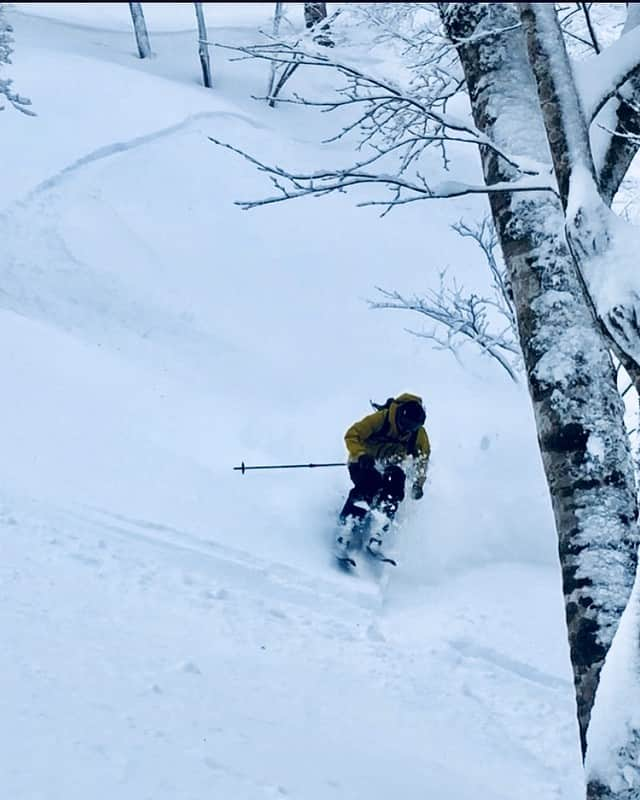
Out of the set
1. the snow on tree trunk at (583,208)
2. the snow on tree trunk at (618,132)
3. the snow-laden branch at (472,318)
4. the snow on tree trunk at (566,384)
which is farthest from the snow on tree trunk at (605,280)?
the snow-laden branch at (472,318)

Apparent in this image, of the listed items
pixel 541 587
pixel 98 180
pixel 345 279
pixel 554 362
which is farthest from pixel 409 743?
pixel 98 180

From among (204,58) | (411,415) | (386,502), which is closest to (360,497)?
(386,502)

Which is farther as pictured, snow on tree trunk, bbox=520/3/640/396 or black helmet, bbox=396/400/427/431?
black helmet, bbox=396/400/427/431

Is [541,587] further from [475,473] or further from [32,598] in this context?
[32,598]

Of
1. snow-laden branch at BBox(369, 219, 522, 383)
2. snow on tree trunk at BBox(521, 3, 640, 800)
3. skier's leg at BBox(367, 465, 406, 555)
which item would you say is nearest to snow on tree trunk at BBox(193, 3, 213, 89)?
snow-laden branch at BBox(369, 219, 522, 383)

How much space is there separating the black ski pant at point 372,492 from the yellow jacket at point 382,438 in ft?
0.48

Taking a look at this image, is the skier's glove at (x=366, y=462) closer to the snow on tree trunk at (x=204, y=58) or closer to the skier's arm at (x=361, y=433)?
the skier's arm at (x=361, y=433)

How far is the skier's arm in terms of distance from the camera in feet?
24.3

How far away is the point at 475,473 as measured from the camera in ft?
29.8

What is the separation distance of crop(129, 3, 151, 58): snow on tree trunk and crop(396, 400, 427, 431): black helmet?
1799 cm

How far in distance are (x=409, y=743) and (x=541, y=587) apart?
3105 millimetres

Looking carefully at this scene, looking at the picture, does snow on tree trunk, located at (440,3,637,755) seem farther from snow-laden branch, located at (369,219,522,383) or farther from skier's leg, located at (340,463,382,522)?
snow-laden branch, located at (369,219,522,383)

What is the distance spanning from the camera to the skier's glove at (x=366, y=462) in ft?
24.0

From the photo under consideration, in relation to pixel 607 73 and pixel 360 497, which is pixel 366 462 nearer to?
pixel 360 497
